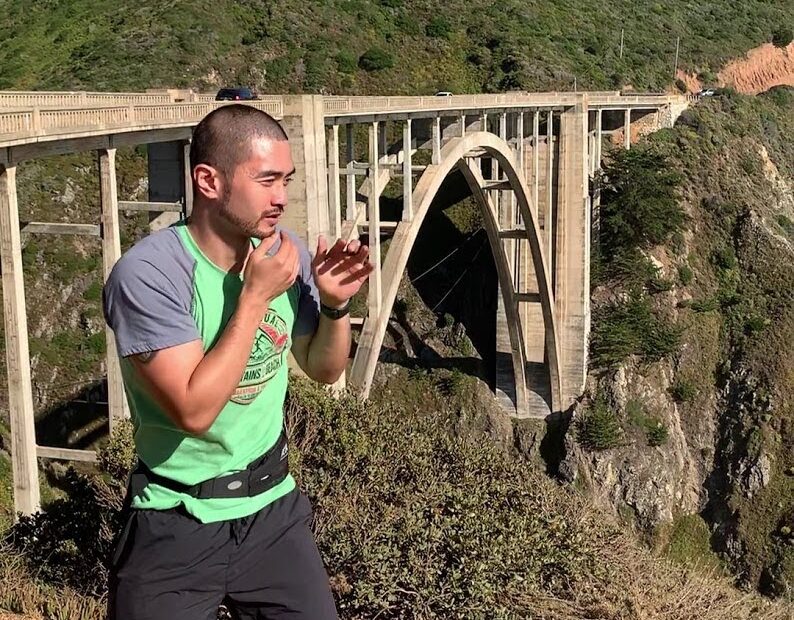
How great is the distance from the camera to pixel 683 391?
36531 mm

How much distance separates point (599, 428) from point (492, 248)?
936 cm

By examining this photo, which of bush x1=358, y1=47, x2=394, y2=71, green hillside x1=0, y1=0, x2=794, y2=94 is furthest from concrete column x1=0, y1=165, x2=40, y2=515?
bush x1=358, y1=47, x2=394, y2=71

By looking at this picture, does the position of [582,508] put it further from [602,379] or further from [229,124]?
[602,379]

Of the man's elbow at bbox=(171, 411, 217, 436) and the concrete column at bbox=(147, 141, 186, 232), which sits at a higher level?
the concrete column at bbox=(147, 141, 186, 232)

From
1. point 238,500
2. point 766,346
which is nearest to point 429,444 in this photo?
point 238,500

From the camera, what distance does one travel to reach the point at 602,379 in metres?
35.9

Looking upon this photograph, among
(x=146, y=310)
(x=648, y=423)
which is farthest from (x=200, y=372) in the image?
(x=648, y=423)

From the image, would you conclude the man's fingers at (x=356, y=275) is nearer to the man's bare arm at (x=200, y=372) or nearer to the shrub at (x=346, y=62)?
the man's bare arm at (x=200, y=372)

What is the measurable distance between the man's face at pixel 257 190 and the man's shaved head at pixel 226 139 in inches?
0.8

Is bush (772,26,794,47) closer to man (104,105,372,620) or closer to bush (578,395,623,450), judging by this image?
bush (578,395,623,450)

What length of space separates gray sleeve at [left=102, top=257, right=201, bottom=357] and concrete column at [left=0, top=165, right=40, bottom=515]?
22.2 feet

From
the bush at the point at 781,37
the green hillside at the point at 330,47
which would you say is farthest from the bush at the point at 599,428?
the bush at the point at 781,37

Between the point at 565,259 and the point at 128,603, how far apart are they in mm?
30285

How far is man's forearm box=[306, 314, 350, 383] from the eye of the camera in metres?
3.26
